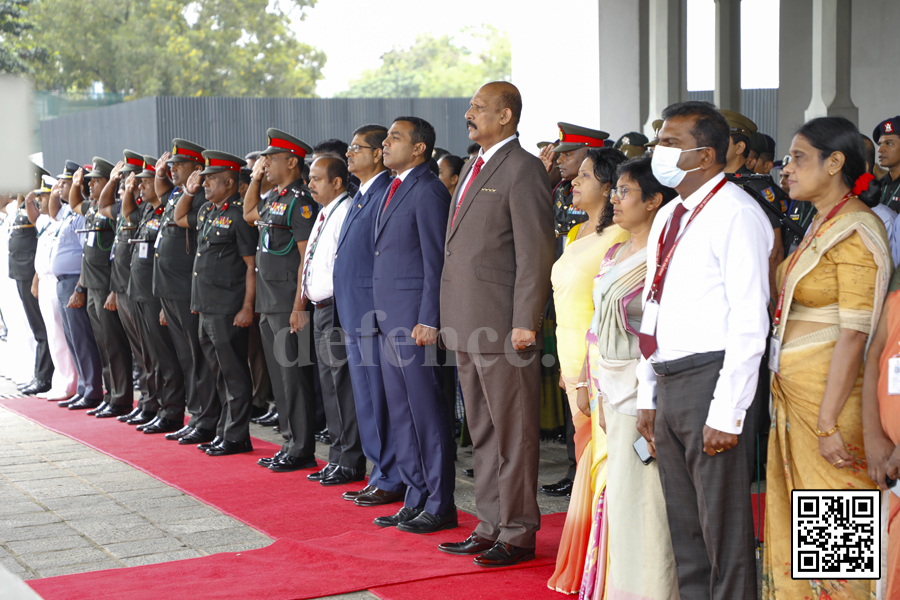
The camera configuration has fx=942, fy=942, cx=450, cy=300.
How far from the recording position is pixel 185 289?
641 centimetres

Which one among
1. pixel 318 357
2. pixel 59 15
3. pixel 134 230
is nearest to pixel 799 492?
pixel 318 357

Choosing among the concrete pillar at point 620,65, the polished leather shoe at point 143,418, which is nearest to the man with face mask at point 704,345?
the polished leather shoe at point 143,418

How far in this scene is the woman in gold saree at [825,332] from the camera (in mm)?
2621

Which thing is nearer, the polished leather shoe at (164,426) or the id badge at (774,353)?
→ the id badge at (774,353)

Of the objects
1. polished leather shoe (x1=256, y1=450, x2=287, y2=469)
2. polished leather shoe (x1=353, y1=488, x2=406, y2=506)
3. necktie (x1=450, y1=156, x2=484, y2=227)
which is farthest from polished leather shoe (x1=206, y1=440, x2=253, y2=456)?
necktie (x1=450, y1=156, x2=484, y2=227)

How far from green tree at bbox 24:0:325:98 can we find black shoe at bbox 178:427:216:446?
2885 centimetres

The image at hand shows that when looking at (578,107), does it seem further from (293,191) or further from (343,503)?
(343,503)

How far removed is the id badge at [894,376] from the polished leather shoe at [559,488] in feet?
8.22

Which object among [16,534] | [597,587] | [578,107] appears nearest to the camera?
[597,587]

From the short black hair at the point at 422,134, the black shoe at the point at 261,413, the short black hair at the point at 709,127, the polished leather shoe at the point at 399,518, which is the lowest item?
the black shoe at the point at 261,413

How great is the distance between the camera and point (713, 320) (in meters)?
2.67

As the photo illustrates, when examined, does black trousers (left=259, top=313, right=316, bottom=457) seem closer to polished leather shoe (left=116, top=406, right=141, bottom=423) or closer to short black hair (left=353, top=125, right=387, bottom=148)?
short black hair (left=353, top=125, right=387, bottom=148)

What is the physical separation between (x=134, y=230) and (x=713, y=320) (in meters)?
5.53

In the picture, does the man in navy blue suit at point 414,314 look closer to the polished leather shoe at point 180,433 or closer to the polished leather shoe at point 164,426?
the polished leather shoe at point 180,433
